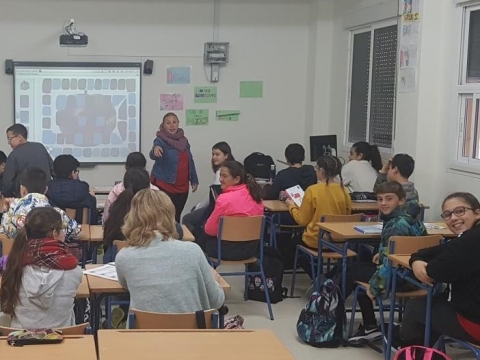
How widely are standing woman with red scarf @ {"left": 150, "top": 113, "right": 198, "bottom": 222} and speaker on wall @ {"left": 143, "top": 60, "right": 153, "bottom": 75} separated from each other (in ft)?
3.53

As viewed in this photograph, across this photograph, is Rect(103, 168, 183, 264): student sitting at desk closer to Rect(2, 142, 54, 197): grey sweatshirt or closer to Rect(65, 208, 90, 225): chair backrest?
Rect(65, 208, 90, 225): chair backrest

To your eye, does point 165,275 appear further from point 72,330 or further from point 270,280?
point 270,280

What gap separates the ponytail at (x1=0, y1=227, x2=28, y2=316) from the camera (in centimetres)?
308

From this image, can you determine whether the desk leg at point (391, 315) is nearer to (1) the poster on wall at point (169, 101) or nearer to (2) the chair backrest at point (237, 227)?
(2) the chair backrest at point (237, 227)

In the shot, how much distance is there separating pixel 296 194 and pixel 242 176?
84 cm

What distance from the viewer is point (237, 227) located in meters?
5.22

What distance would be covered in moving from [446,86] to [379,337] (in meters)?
2.46

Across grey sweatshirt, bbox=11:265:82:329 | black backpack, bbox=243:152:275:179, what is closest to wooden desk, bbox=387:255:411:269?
grey sweatshirt, bbox=11:265:82:329

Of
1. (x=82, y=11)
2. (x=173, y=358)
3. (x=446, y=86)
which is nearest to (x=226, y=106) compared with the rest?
(x=82, y=11)

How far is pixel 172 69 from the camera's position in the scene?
27.6ft

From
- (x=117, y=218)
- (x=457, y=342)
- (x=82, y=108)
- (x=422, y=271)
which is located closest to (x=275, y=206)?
(x=117, y=218)

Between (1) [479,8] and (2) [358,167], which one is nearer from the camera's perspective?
(1) [479,8]

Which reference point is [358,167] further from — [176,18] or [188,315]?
[188,315]

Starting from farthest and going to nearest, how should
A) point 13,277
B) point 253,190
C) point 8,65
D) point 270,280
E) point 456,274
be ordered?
point 8,65, point 270,280, point 253,190, point 456,274, point 13,277
